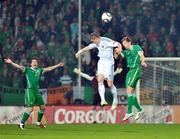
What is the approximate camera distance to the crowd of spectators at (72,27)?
2592cm

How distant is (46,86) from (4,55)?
5.94ft

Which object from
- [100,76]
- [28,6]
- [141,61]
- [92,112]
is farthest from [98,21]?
[141,61]

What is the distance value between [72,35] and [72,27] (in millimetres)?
311

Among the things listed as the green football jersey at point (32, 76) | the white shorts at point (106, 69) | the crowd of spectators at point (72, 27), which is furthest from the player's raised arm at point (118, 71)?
the green football jersey at point (32, 76)

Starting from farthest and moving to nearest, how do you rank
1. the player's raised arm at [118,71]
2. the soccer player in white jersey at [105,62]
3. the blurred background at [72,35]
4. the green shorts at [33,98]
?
the blurred background at [72,35]
the player's raised arm at [118,71]
the soccer player in white jersey at [105,62]
the green shorts at [33,98]

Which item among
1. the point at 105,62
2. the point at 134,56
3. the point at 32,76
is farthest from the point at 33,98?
the point at 134,56

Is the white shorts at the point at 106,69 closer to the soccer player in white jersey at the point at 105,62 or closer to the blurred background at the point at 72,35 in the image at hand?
the soccer player in white jersey at the point at 105,62

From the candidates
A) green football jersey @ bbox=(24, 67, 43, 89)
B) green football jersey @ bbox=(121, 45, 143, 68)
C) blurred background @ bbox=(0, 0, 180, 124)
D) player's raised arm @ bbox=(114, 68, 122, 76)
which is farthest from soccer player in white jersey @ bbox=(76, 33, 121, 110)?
blurred background @ bbox=(0, 0, 180, 124)

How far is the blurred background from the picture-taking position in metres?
Answer: 24.7

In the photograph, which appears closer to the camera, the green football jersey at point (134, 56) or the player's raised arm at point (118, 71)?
the green football jersey at point (134, 56)

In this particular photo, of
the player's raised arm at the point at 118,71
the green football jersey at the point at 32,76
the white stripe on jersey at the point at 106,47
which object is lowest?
the green football jersey at the point at 32,76

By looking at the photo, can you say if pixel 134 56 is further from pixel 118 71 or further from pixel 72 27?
pixel 72 27

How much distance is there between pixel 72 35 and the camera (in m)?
26.6

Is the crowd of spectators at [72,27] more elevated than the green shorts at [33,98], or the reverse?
the crowd of spectators at [72,27]
